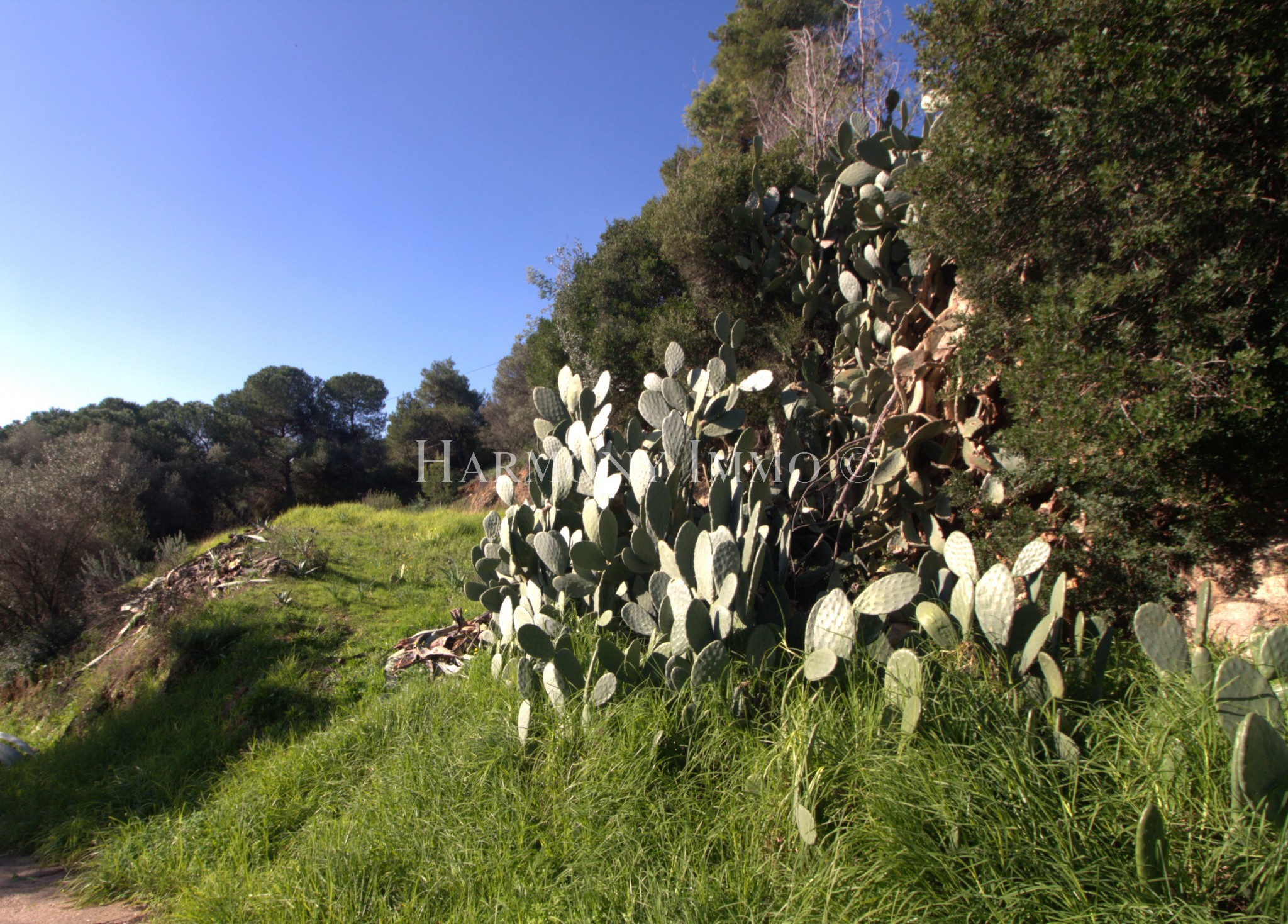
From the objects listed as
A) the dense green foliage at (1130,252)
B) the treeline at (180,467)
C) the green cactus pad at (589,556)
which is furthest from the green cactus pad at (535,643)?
the treeline at (180,467)

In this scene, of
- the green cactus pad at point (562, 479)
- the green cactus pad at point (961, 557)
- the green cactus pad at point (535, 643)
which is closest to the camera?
the green cactus pad at point (961, 557)

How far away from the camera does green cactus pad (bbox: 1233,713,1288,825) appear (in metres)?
1.12

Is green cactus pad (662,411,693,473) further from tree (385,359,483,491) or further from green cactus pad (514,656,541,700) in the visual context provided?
tree (385,359,483,491)

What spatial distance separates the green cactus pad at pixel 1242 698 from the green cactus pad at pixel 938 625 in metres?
0.58

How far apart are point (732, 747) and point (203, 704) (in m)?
4.16

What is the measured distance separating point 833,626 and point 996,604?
0.47 metres

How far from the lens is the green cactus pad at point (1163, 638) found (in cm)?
154

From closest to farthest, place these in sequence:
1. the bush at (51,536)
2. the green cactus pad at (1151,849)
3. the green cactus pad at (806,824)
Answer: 1. the green cactus pad at (1151,849)
2. the green cactus pad at (806,824)
3. the bush at (51,536)

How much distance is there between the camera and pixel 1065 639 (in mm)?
2125

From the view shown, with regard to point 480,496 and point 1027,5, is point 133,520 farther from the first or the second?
point 1027,5

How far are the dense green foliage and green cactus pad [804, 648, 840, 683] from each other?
43.5 inches

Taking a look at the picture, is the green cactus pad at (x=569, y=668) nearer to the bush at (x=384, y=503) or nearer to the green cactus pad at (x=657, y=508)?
the green cactus pad at (x=657, y=508)

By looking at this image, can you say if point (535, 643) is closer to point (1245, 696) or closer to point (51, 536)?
point (1245, 696)

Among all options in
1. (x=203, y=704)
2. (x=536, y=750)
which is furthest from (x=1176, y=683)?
(x=203, y=704)
